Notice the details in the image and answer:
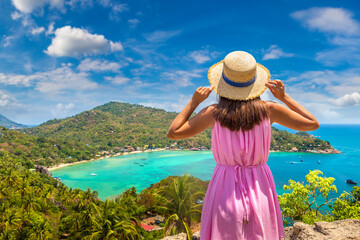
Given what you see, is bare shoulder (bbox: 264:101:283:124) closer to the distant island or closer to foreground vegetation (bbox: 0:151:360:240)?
foreground vegetation (bbox: 0:151:360:240)

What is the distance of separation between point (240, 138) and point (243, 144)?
4 centimetres

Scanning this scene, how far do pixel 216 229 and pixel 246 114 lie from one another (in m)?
0.70

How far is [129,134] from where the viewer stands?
3770 inches

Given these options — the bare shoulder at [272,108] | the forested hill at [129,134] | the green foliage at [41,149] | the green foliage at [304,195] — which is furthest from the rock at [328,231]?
the forested hill at [129,134]

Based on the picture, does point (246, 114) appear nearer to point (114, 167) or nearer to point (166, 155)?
point (114, 167)

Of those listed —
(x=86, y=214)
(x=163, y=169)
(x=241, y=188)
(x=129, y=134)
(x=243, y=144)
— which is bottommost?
(x=163, y=169)

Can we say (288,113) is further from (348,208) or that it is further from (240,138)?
(348,208)

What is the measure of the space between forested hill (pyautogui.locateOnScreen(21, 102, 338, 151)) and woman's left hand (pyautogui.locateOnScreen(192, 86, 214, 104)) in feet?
270

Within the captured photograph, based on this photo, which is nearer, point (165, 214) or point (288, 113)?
point (288, 113)

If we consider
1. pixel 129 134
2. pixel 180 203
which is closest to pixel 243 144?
pixel 180 203

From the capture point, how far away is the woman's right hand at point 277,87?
137cm

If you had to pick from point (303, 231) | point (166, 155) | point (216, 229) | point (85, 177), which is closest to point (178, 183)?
point (303, 231)

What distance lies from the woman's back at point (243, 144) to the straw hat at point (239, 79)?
18 cm

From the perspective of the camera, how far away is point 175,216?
34.6 feet
